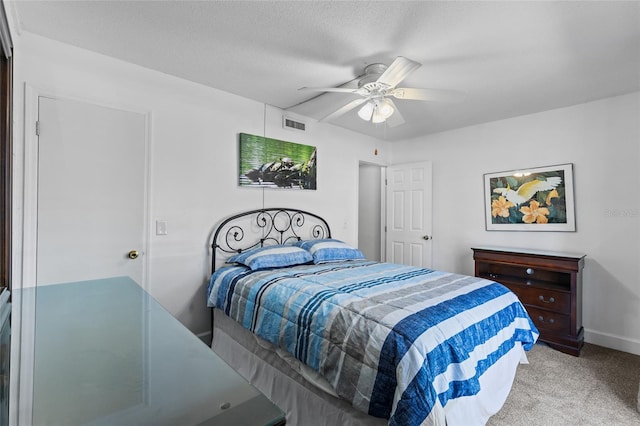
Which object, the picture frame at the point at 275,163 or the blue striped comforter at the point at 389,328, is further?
the picture frame at the point at 275,163

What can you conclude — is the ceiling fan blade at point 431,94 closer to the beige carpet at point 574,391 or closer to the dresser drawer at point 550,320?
the beige carpet at point 574,391

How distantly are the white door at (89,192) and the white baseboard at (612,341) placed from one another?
450 cm

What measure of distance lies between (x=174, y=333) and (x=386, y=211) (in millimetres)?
4267

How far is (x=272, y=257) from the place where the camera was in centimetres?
287

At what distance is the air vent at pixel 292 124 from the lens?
3615mm

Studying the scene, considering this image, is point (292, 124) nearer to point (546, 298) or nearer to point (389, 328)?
point (389, 328)

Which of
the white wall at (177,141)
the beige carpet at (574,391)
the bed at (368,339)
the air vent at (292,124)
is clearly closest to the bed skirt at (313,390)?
the bed at (368,339)

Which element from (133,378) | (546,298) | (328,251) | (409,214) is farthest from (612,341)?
(133,378)

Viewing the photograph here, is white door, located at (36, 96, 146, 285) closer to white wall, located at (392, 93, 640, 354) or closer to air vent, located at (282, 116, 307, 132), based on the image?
air vent, located at (282, 116, 307, 132)

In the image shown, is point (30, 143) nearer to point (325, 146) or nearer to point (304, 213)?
point (304, 213)

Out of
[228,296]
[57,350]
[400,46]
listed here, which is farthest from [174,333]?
[400,46]

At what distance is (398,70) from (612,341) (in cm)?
354

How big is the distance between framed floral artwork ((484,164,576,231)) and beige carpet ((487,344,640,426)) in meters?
1.34

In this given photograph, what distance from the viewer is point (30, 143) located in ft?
6.93
